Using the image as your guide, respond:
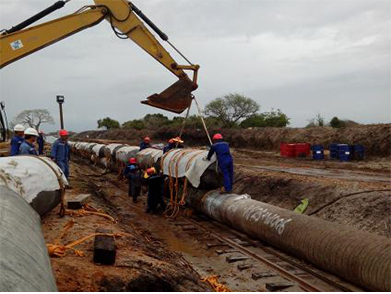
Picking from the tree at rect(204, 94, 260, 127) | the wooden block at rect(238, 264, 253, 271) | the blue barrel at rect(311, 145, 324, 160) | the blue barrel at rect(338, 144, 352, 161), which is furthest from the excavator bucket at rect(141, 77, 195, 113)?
the tree at rect(204, 94, 260, 127)

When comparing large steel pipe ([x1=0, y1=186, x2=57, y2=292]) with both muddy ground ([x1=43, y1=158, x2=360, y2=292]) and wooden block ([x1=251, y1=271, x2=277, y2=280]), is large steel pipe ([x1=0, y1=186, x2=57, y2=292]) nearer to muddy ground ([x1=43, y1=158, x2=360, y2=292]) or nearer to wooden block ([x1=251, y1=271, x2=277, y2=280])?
muddy ground ([x1=43, y1=158, x2=360, y2=292])

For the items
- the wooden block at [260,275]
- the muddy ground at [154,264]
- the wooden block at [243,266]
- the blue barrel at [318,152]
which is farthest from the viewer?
the blue barrel at [318,152]

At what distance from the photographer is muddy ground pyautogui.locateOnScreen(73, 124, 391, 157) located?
21.3 meters

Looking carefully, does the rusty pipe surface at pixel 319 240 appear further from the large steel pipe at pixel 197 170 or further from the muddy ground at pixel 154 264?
the large steel pipe at pixel 197 170

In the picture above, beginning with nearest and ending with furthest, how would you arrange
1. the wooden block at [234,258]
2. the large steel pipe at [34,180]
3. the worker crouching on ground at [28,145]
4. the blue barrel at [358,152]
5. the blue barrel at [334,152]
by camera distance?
the large steel pipe at [34,180], the wooden block at [234,258], the worker crouching on ground at [28,145], the blue barrel at [358,152], the blue barrel at [334,152]

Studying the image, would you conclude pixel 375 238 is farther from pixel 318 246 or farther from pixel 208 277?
pixel 208 277

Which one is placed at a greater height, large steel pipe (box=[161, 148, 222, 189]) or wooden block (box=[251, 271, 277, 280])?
large steel pipe (box=[161, 148, 222, 189])

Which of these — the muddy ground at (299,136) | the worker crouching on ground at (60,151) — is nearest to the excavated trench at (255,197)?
the worker crouching on ground at (60,151)

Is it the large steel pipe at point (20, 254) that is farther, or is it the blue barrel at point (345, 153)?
the blue barrel at point (345, 153)

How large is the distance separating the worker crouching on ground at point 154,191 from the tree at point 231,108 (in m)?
43.1

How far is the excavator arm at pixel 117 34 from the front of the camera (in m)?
9.92

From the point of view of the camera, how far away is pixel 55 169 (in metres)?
7.21

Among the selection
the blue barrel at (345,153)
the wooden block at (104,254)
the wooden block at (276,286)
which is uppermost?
the blue barrel at (345,153)

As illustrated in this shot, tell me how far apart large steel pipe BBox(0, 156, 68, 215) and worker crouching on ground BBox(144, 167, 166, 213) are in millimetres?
4506
